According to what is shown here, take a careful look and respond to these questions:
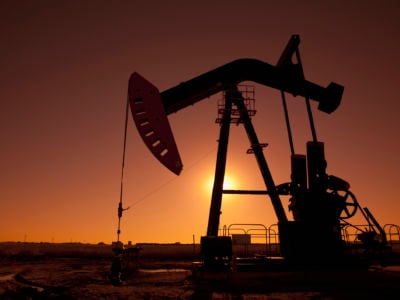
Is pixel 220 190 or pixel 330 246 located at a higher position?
pixel 220 190

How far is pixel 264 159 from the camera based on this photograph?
11.5 meters

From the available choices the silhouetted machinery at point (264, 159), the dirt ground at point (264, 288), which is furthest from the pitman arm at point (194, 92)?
the dirt ground at point (264, 288)

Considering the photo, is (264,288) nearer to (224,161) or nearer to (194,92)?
(224,161)

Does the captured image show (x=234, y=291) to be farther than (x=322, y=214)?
No

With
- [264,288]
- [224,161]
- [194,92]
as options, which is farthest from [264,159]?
[264,288]

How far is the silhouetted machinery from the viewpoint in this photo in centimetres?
840

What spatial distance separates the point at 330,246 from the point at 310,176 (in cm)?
174

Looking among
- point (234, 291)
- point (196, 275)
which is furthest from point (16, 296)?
point (234, 291)

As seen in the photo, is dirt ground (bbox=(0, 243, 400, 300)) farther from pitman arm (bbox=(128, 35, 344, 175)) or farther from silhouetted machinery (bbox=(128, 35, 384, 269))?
pitman arm (bbox=(128, 35, 344, 175))

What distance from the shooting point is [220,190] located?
10.6m

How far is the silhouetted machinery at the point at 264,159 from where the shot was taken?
840 centimetres

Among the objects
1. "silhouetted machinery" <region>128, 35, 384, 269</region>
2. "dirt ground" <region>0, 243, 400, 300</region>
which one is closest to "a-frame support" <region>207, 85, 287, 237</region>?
"silhouetted machinery" <region>128, 35, 384, 269</region>

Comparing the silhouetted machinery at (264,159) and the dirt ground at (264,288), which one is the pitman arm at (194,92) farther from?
the dirt ground at (264,288)

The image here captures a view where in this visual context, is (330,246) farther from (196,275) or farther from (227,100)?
(227,100)
